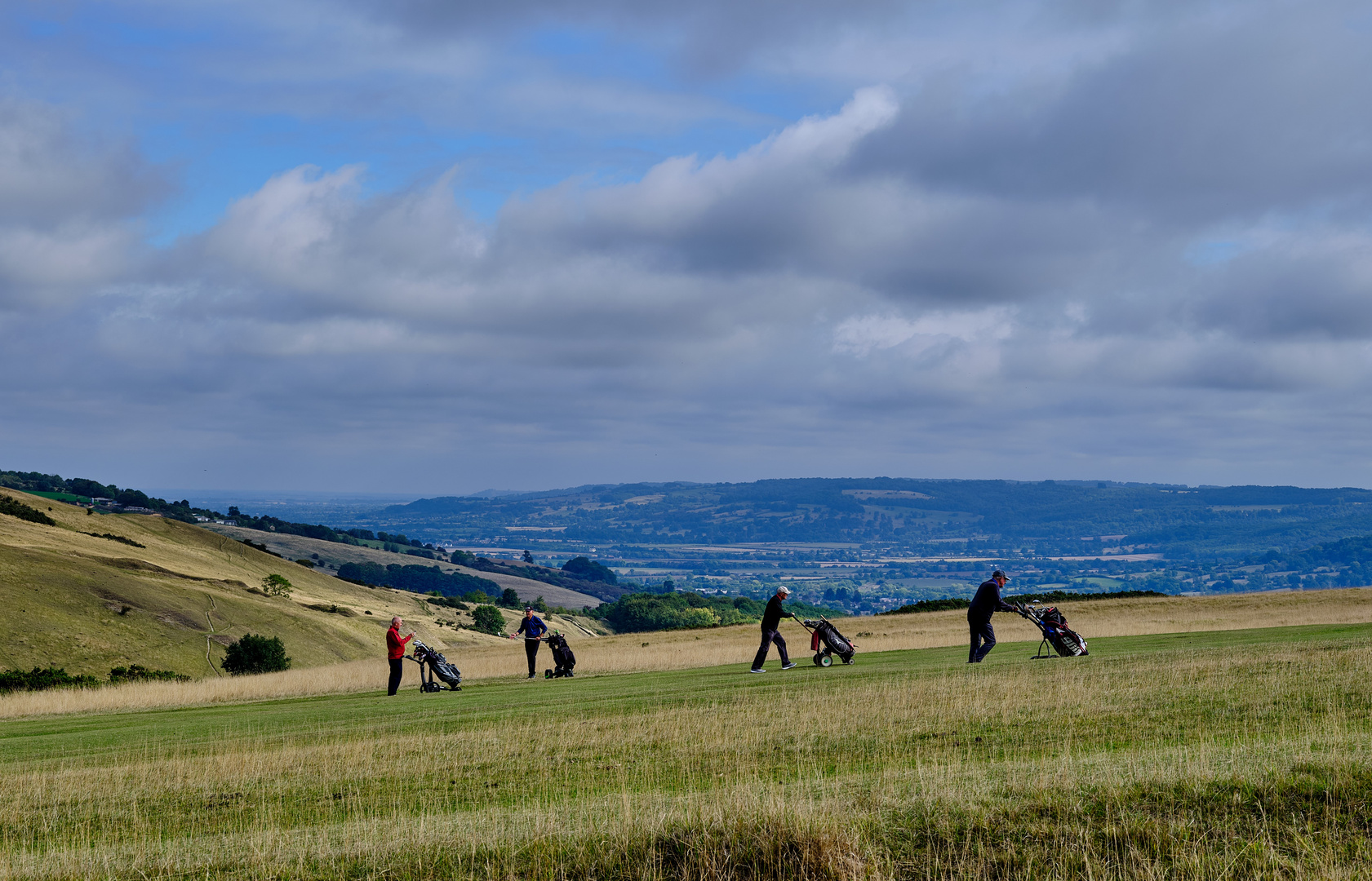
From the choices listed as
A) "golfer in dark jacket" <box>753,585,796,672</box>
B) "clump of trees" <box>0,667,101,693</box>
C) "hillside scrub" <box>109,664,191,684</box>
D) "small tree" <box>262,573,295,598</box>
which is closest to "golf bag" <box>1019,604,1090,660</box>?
"golfer in dark jacket" <box>753,585,796,672</box>

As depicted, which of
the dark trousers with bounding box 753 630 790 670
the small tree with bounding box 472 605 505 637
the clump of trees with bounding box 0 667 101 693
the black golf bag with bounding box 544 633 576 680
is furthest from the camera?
the small tree with bounding box 472 605 505 637

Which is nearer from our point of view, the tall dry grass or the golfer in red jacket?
the golfer in red jacket

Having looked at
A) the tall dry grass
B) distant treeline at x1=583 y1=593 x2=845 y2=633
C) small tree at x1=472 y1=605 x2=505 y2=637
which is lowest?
distant treeline at x1=583 y1=593 x2=845 y2=633

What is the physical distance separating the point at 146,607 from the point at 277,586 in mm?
34376

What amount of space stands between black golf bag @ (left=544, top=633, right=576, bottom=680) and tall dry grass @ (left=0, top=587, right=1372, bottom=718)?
1418 millimetres

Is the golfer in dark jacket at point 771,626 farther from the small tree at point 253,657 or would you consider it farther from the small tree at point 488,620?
the small tree at point 488,620

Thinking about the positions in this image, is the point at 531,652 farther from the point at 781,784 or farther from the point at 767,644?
the point at 781,784

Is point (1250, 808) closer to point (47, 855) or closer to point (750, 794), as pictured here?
point (750, 794)

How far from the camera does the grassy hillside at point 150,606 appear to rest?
2507 inches

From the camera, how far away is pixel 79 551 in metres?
86.2

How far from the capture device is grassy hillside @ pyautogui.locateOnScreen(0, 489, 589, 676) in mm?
63688

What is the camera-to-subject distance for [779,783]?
12.3 metres

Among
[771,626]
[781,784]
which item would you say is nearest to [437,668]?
[771,626]

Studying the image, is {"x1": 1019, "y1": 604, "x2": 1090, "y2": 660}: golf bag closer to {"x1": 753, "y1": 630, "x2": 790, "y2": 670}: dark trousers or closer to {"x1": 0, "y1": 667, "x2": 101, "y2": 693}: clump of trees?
{"x1": 753, "y1": 630, "x2": 790, "y2": 670}: dark trousers
